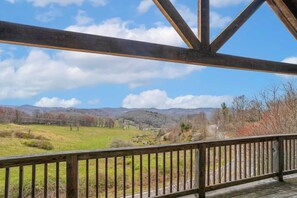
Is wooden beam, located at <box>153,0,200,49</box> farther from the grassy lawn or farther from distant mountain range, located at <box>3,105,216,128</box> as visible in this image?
the grassy lawn

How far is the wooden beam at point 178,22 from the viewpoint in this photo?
133 inches

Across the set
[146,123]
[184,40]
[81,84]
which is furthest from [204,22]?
[81,84]

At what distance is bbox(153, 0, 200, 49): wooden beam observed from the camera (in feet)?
11.1

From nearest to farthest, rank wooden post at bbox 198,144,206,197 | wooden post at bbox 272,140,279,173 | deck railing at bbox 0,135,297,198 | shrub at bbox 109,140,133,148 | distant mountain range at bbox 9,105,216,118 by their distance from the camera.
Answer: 1. deck railing at bbox 0,135,297,198
2. wooden post at bbox 198,144,206,197
3. wooden post at bbox 272,140,279,173
4. distant mountain range at bbox 9,105,216,118
5. shrub at bbox 109,140,133,148

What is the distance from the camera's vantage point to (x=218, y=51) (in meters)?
3.91

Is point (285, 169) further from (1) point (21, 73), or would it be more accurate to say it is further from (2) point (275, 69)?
(1) point (21, 73)

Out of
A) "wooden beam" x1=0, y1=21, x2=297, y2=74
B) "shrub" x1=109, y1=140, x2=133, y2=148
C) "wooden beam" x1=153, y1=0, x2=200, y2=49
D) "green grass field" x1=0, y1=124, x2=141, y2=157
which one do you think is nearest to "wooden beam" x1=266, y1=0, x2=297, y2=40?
"wooden beam" x1=0, y1=21, x2=297, y2=74

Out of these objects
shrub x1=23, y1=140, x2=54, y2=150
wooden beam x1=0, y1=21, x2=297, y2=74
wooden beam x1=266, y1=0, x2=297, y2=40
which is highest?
wooden beam x1=266, y1=0, x2=297, y2=40

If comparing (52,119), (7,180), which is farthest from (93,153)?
(52,119)

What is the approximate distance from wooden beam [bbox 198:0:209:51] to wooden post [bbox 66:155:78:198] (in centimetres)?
198

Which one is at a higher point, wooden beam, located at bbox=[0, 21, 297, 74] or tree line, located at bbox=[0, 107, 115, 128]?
wooden beam, located at bbox=[0, 21, 297, 74]

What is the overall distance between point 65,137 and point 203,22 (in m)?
8.40

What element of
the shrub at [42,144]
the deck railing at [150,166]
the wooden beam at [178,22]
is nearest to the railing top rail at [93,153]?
the deck railing at [150,166]

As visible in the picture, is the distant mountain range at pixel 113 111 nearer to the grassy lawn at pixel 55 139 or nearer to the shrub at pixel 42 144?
the grassy lawn at pixel 55 139
